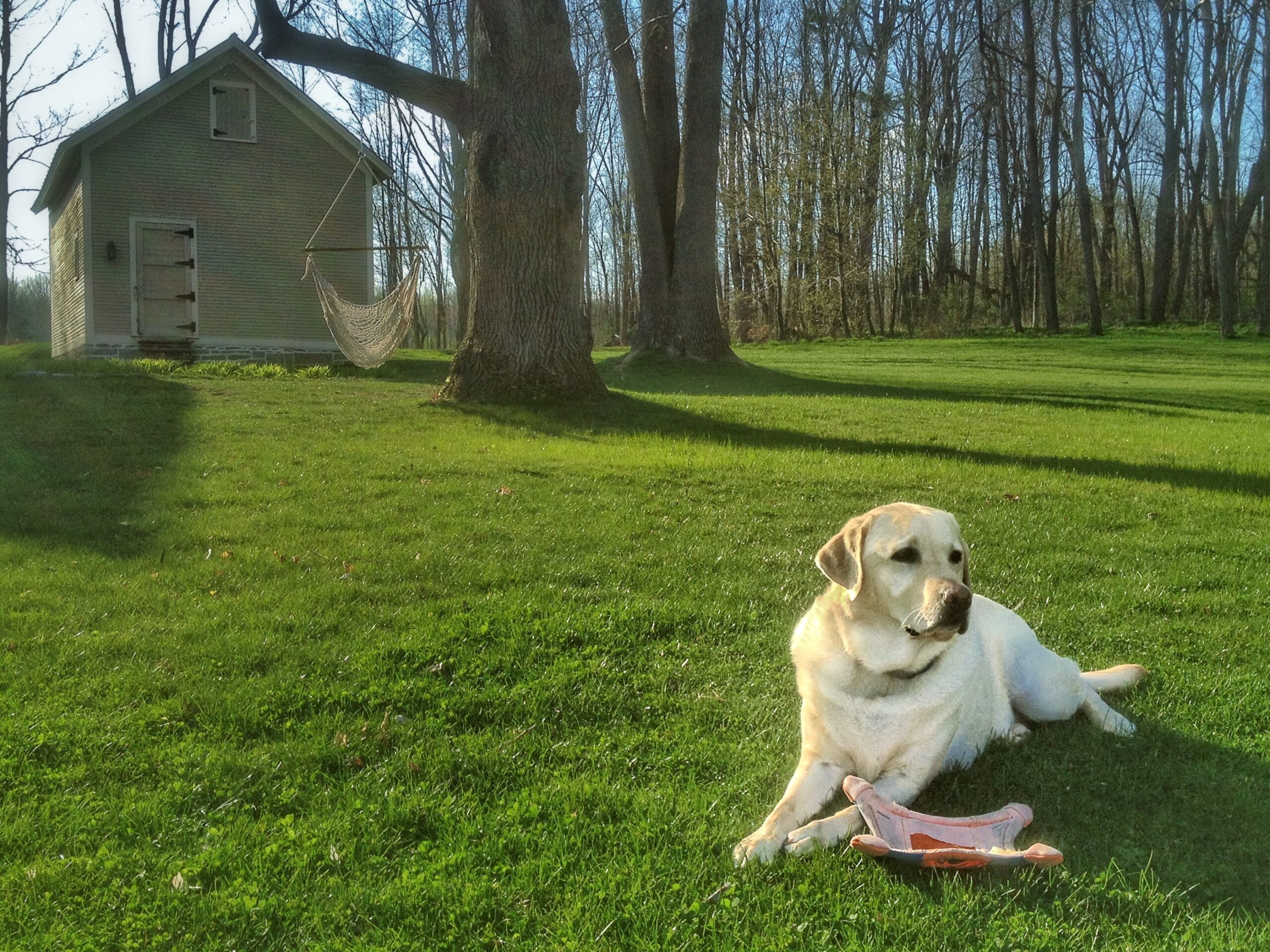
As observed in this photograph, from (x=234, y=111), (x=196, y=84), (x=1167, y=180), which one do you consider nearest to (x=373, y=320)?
(x=234, y=111)

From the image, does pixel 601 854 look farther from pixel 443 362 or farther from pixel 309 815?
pixel 443 362

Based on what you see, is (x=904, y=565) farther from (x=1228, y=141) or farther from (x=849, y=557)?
(x=1228, y=141)

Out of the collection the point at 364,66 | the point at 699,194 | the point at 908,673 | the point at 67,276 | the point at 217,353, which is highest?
the point at 364,66

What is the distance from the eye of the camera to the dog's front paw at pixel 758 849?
107 inches

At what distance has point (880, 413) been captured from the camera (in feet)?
40.1

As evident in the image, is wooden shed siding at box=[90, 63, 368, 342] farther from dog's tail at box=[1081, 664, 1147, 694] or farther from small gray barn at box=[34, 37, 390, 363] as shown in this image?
dog's tail at box=[1081, 664, 1147, 694]

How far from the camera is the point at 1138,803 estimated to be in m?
3.09

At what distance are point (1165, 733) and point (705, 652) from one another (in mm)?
1827

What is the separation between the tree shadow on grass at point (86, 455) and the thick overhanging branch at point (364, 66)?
4.38 m

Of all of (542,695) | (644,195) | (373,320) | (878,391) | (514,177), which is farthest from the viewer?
(644,195)

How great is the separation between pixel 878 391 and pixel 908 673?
1277 cm

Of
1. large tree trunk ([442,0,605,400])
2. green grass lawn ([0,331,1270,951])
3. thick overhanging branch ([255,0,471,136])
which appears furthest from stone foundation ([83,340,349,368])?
green grass lawn ([0,331,1270,951])

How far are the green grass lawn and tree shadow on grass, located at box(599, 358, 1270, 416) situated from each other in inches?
190

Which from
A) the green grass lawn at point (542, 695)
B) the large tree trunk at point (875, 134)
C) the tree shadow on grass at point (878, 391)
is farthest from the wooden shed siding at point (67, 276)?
the large tree trunk at point (875, 134)
